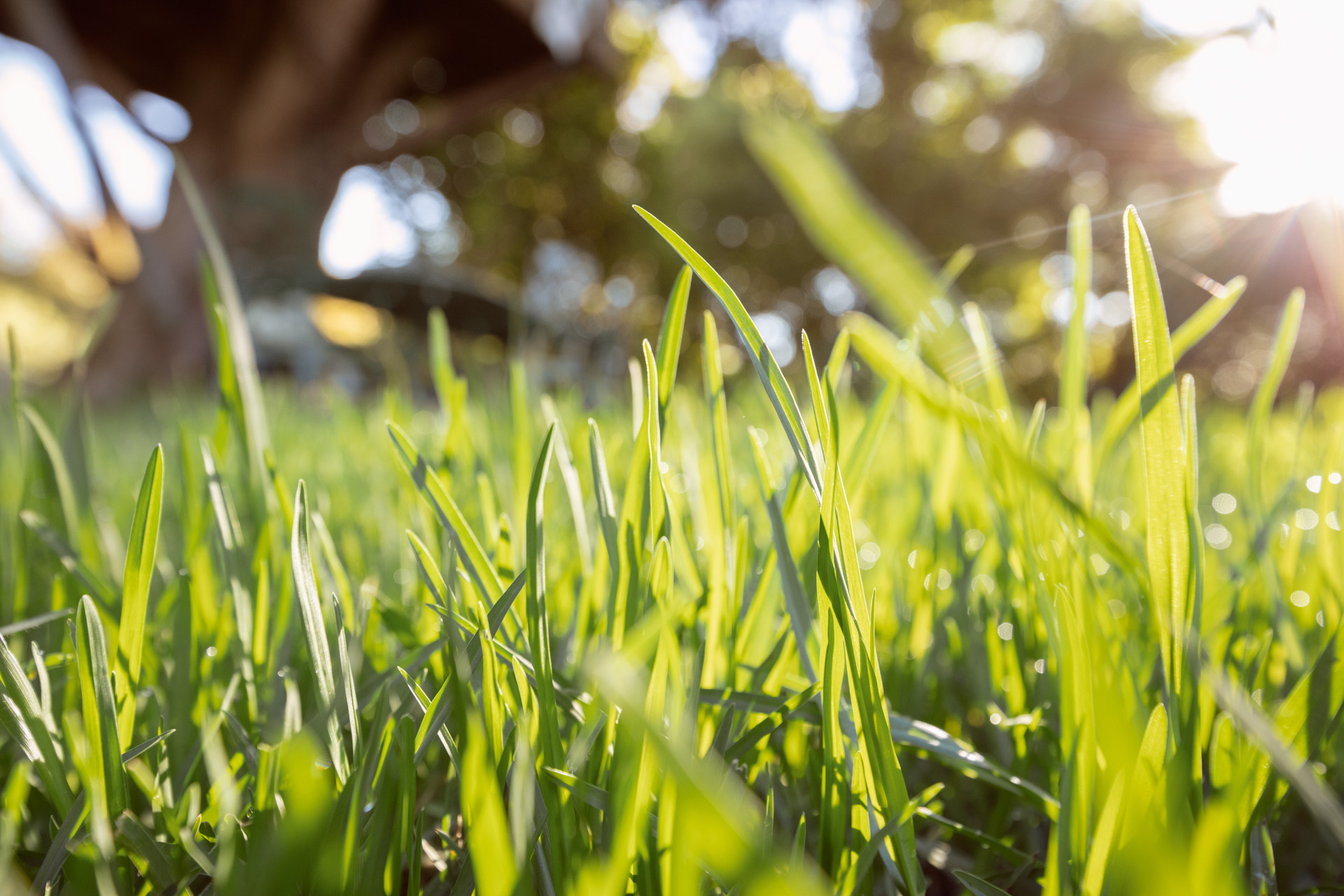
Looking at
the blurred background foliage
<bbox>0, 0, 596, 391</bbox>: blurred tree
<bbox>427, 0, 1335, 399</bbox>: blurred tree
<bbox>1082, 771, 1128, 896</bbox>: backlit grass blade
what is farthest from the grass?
<bbox>427, 0, 1335, 399</bbox>: blurred tree

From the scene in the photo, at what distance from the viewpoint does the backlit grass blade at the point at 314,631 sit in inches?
7.1

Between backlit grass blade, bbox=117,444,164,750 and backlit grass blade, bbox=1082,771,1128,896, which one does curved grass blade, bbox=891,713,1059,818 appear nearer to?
backlit grass blade, bbox=1082,771,1128,896

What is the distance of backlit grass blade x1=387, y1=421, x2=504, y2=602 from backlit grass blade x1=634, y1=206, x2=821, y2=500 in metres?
0.10

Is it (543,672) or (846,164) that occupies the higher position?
(846,164)

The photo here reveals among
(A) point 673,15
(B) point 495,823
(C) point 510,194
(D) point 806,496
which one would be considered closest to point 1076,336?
(D) point 806,496

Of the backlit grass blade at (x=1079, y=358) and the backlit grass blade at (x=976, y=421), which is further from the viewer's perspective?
the backlit grass blade at (x=1079, y=358)

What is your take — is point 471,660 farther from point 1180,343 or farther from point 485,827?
point 1180,343

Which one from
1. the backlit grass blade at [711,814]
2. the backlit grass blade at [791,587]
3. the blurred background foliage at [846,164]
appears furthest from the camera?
the blurred background foliage at [846,164]

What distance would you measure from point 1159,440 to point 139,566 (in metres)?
0.27

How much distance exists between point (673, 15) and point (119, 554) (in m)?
10.7

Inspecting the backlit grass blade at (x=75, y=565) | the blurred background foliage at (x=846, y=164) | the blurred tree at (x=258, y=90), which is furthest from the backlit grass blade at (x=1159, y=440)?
the blurred background foliage at (x=846, y=164)

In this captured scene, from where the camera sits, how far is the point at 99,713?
0.59 ft

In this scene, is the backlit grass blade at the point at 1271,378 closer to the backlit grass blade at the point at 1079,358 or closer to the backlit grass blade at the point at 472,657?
the backlit grass blade at the point at 1079,358

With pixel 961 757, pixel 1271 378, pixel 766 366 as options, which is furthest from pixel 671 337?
pixel 1271 378
